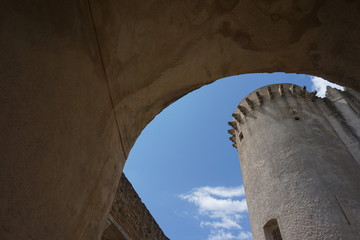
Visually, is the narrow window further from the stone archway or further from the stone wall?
the stone archway

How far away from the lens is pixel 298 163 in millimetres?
8883

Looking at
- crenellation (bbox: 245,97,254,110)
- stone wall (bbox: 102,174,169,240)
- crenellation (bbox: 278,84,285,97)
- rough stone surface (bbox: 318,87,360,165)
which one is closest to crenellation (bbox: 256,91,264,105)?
crenellation (bbox: 245,97,254,110)

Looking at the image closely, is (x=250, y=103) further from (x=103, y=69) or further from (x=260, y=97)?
(x=103, y=69)

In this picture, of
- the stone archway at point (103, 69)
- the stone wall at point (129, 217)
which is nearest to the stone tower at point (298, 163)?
the stone wall at point (129, 217)

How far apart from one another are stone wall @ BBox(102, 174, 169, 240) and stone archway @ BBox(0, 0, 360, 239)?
3.54 meters

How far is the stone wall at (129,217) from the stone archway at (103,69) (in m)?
3.54

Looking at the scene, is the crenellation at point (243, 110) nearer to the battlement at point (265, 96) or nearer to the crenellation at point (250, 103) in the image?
the battlement at point (265, 96)

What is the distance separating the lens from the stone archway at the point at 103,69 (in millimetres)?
894

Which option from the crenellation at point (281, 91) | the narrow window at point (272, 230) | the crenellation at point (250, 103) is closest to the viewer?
the narrow window at point (272, 230)

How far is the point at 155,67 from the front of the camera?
1.87m

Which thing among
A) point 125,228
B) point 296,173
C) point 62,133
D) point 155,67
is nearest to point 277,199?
point 296,173

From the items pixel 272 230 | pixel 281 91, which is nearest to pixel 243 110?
pixel 281 91

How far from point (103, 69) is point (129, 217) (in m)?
4.79

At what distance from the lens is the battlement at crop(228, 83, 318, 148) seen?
12.1 metres
